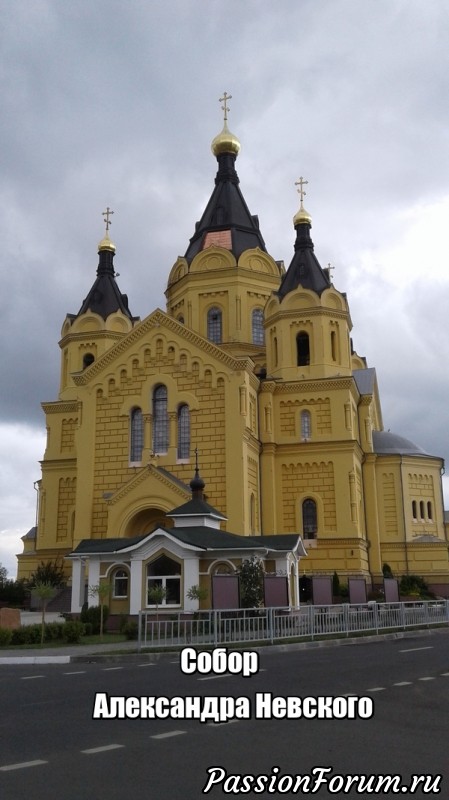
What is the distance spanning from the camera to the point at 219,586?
2039 centimetres

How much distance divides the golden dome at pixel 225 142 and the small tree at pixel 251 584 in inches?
1177

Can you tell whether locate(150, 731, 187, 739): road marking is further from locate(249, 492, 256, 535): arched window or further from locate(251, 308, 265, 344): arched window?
locate(251, 308, 265, 344): arched window

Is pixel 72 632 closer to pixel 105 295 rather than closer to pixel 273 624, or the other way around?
pixel 273 624

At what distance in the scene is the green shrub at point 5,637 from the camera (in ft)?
64.6

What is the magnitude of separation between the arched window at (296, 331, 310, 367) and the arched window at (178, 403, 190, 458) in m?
7.10

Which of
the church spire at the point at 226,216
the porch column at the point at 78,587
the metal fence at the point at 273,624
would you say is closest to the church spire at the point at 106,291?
the church spire at the point at 226,216

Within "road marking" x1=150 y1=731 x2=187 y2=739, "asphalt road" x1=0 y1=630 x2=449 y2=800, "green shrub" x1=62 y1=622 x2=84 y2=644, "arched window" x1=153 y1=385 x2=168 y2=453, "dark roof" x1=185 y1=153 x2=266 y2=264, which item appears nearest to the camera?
"asphalt road" x1=0 y1=630 x2=449 y2=800

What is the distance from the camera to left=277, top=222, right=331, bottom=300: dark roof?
127 ft

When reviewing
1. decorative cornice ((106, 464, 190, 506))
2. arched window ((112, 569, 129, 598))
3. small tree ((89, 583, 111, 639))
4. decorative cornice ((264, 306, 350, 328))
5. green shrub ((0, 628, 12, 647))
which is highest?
decorative cornice ((264, 306, 350, 328))

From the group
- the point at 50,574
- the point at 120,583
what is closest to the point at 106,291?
the point at 50,574

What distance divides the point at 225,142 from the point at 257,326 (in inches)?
494

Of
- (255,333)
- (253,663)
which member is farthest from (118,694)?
(255,333)

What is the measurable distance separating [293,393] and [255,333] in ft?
20.5

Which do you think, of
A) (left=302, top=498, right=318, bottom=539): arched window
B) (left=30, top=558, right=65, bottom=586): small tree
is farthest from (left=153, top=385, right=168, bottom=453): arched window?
(left=30, top=558, right=65, bottom=586): small tree
